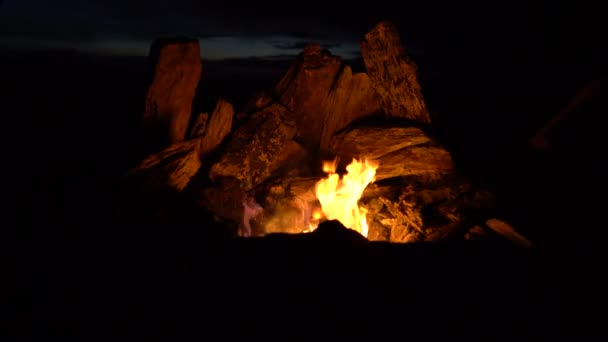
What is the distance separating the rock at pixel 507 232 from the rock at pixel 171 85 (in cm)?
507

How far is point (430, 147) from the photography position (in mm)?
7027

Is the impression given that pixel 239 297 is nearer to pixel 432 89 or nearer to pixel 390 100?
pixel 390 100

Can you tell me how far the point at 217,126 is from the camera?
23.9 ft

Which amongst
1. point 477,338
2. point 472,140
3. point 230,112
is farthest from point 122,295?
point 472,140

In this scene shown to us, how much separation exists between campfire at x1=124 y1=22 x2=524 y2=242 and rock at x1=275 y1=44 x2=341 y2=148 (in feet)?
0.07

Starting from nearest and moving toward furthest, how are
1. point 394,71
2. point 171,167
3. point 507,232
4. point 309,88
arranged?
point 507,232, point 171,167, point 394,71, point 309,88

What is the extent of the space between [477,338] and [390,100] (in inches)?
213

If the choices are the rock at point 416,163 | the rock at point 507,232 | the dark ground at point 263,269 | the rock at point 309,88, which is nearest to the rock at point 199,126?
the dark ground at point 263,269

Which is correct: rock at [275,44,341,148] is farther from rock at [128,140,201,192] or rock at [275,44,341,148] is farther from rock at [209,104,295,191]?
rock at [128,140,201,192]

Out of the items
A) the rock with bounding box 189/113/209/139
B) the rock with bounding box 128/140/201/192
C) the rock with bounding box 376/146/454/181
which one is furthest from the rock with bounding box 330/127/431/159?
the rock with bounding box 128/140/201/192

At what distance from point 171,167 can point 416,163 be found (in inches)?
169

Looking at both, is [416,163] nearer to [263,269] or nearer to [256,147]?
[256,147]

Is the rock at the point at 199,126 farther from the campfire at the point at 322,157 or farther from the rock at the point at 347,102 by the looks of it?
the rock at the point at 347,102

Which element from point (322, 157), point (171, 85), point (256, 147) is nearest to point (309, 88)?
point (322, 157)
